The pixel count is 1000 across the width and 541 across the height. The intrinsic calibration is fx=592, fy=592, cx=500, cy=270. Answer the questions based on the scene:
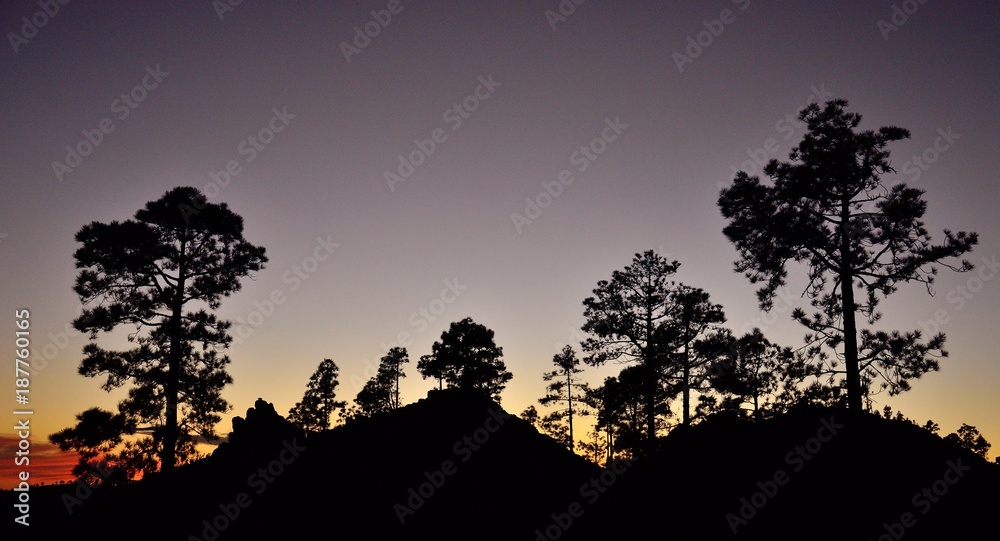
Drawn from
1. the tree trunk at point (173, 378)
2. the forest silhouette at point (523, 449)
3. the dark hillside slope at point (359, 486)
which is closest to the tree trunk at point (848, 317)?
the forest silhouette at point (523, 449)

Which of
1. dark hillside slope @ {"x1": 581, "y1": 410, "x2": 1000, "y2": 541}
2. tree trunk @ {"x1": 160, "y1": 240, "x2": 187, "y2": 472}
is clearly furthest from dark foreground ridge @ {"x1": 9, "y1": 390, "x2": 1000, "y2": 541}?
tree trunk @ {"x1": 160, "y1": 240, "x2": 187, "y2": 472}

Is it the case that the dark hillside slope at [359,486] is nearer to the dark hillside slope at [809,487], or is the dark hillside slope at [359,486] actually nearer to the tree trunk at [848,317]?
the dark hillside slope at [809,487]

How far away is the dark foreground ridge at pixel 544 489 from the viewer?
1788cm

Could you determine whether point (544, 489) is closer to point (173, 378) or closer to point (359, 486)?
point (359, 486)

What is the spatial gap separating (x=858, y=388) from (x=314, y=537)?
66.3 ft

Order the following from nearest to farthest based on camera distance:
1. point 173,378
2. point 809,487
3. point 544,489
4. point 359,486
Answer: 1. point 809,487
2. point 359,486
3. point 544,489
4. point 173,378

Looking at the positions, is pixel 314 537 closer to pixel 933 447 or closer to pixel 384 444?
pixel 384 444

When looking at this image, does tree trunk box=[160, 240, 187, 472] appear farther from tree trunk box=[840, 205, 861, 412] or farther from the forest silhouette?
tree trunk box=[840, 205, 861, 412]

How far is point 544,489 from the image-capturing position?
22094 millimetres

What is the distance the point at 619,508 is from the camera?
20.9 metres

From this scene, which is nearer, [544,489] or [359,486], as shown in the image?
[359,486]

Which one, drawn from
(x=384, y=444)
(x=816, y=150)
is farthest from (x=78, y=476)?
(x=816, y=150)

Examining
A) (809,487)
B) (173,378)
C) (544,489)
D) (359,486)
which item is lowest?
(809,487)

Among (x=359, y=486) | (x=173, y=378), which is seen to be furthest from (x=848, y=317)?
(x=173, y=378)
